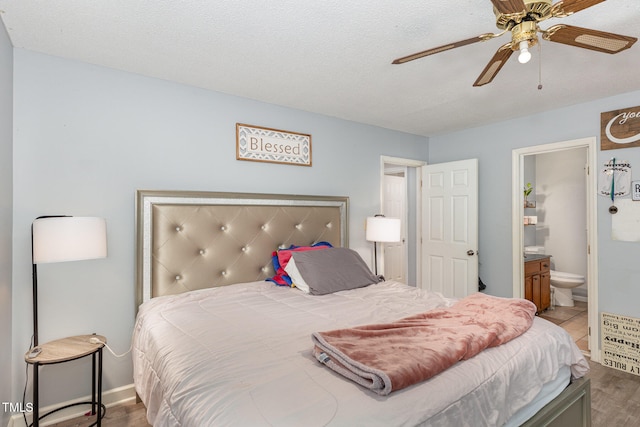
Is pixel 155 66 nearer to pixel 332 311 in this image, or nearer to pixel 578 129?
pixel 332 311

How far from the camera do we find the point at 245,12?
1723 millimetres

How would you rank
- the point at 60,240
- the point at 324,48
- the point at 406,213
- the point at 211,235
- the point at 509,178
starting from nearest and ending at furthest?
the point at 60,240 < the point at 324,48 < the point at 211,235 < the point at 509,178 < the point at 406,213

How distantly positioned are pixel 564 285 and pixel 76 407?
18.3 ft

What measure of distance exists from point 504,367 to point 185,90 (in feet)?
9.11

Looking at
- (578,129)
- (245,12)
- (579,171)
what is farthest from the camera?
(579,171)

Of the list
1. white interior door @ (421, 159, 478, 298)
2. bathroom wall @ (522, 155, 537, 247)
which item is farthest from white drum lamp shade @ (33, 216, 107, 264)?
bathroom wall @ (522, 155, 537, 247)

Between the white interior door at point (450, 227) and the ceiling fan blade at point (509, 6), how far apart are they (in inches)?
108

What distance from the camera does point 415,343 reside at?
4.48ft

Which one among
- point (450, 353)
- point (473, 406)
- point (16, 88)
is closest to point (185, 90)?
point (16, 88)

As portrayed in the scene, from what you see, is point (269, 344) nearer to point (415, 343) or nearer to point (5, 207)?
point (415, 343)

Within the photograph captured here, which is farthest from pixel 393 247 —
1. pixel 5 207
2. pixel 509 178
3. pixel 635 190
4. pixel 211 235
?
pixel 5 207

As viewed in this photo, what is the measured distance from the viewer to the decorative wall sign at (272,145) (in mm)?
2939

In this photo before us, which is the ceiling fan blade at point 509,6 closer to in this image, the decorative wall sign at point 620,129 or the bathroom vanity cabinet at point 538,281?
the decorative wall sign at point 620,129

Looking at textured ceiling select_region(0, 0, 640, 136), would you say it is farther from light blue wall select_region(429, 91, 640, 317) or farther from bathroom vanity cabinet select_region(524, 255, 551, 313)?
bathroom vanity cabinet select_region(524, 255, 551, 313)
